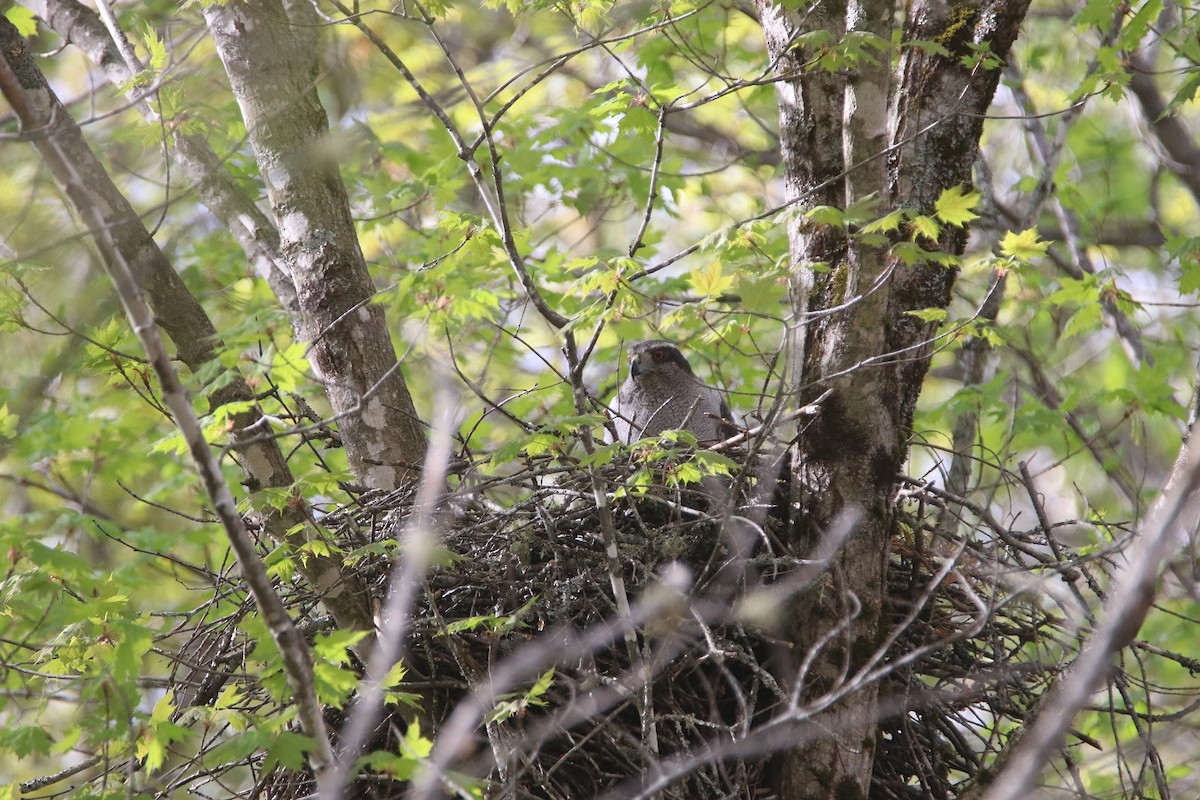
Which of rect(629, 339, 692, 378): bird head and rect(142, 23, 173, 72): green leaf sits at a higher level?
rect(142, 23, 173, 72): green leaf

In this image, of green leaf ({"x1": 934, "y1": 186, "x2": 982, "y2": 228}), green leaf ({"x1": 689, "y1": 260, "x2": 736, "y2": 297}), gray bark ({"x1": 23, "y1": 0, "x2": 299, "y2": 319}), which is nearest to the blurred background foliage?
green leaf ({"x1": 689, "y1": 260, "x2": 736, "y2": 297})

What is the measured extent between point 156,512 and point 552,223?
4.40m

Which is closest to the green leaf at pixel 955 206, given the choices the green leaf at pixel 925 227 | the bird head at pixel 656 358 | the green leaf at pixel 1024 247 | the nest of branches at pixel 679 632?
the green leaf at pixel 925 227

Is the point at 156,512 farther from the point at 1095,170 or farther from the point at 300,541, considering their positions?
the point at 1095,170

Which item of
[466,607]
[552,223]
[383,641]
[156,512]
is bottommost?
[383,641]

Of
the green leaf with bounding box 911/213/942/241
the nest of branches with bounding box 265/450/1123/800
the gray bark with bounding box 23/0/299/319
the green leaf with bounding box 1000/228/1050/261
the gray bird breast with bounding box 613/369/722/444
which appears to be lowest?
the nest of branches with bounding box 265/450/1123/800

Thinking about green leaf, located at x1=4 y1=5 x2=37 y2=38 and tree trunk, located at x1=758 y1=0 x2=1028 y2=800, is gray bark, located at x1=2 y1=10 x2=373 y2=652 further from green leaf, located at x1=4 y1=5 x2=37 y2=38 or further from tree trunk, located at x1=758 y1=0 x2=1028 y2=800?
tree trunk, located at x1=758 y1=0 x2=1028 y2=800

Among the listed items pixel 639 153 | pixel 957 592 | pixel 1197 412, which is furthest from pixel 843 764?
pixel 639 153

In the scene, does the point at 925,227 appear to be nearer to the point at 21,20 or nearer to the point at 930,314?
the point at 930,314

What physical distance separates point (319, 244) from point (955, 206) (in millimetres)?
2025

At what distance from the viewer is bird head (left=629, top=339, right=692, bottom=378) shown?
431 centimetres

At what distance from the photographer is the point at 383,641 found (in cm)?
283

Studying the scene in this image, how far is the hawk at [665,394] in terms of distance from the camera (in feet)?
13.9

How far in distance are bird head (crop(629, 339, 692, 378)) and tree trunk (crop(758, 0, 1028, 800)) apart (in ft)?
4.10
